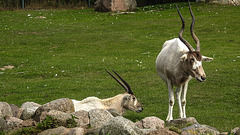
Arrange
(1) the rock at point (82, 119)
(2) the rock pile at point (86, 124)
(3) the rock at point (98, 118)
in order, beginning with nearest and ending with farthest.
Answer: (2) the rock pile at point (86, 124) → (3) the rock at point (98, 118) → (1) the rock at point (82, 119)

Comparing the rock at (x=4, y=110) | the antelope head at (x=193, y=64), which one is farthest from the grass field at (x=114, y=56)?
the rock at (x=4, y=110)

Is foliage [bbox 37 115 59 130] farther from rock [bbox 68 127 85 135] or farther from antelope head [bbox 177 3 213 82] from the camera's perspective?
antelope head [bbox 177 3 213 82]

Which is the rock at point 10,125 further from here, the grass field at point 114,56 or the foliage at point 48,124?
the grass field at point 114,56

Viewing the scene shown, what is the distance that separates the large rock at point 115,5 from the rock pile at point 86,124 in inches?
933

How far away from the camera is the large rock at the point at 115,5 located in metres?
31.5

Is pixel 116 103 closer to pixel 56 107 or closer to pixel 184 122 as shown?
pixel 56 107

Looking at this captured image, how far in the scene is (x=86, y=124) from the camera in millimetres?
7523

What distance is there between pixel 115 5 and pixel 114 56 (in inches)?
489

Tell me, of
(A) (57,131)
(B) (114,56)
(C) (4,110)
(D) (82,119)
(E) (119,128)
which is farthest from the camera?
(B) (114,56)

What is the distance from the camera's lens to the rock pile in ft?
20.7

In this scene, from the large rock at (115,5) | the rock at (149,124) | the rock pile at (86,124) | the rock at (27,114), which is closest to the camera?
the rock pile at (86,124)

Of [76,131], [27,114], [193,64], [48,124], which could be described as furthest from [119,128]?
[193,64]

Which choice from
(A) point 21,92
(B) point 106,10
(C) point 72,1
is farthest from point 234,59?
(C) point 72,1

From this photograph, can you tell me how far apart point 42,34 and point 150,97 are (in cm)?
1457
